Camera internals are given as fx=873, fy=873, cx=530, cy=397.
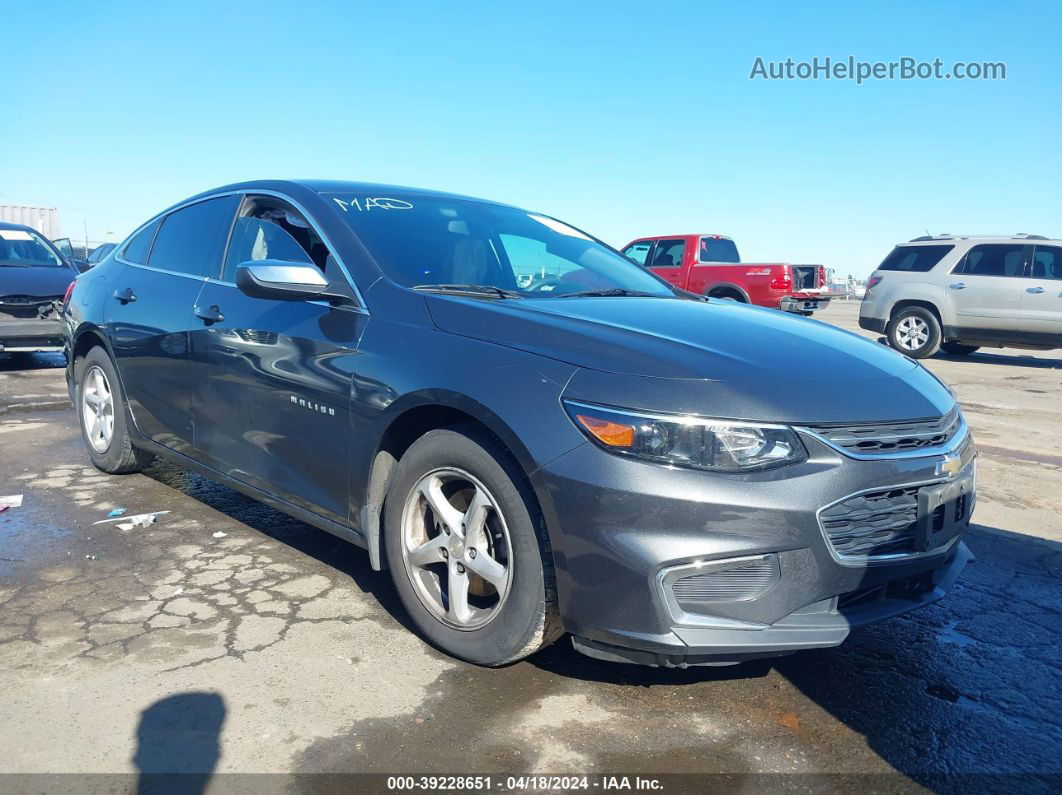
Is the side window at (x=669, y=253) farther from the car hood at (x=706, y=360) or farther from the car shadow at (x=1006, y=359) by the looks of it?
the car hood at (x=706, y=360)

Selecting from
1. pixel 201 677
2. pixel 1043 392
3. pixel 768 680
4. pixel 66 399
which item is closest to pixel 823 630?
pixel 768 680

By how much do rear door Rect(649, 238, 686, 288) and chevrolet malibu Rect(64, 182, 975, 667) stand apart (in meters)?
13.3

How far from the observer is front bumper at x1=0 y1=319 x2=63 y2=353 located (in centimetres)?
915

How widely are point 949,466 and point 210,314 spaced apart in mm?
3019

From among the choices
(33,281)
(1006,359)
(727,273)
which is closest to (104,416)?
(33,281)

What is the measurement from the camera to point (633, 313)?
10.4ft

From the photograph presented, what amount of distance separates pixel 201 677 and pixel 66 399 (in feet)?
20.3

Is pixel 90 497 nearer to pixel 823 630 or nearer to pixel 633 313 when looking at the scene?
pixel 633 313

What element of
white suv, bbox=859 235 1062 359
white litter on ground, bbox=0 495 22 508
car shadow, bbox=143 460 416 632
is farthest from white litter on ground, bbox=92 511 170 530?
white suv, bbox=859 235 1062 359

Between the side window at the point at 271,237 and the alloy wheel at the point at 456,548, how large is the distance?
114 centimetres

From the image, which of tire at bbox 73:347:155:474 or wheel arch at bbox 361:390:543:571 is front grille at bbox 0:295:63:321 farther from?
wheel arch at bbox 361:390:543:571

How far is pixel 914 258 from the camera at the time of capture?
1395 centimetres

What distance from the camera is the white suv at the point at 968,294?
41.5 feet

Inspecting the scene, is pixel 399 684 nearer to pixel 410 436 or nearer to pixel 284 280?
pixel 410 436
